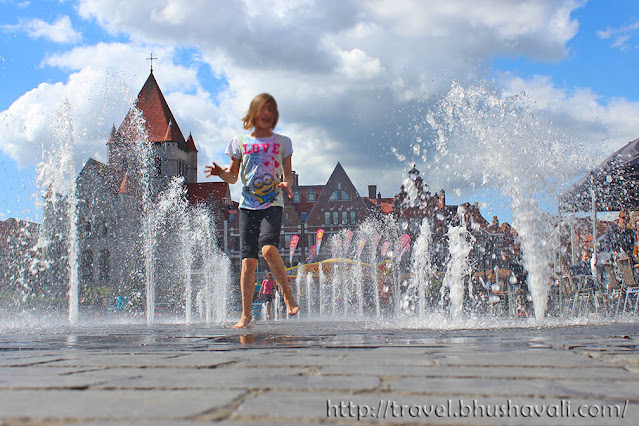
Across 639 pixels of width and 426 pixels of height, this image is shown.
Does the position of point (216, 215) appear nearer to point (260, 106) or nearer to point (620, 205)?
point (620, 205)

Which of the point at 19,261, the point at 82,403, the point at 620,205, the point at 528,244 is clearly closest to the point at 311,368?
the point at 82,403

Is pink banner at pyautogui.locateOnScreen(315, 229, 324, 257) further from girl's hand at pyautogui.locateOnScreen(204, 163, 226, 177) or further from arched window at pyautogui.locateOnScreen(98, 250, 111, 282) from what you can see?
girl's hand at pyautogui.locateOnScreen(204, 163, 226, 177)

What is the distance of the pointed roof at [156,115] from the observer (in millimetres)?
76312

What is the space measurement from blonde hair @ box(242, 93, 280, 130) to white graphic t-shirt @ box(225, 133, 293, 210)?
4.6 inches

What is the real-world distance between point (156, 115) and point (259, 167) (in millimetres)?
75322

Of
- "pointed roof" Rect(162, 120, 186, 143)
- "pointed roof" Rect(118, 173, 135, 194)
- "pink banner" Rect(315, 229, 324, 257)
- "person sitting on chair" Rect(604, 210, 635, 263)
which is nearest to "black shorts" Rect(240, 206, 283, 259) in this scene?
"person sitting on chair" Rect(604, 210, 635, 263)

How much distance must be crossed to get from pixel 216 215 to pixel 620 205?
62065mm

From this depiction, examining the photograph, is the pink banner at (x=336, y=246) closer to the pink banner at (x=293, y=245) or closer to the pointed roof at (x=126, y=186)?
the pink banner at (x=293, y=245)

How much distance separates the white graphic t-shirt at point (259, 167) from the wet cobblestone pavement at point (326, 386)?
232 centimetres

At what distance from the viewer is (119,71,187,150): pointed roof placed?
76312 millimetres

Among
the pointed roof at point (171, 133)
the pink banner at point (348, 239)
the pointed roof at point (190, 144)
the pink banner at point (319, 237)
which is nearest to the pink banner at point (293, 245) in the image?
the pink banner at point (319, 237)

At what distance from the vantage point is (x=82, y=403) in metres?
1.54

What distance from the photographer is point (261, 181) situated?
523 cm

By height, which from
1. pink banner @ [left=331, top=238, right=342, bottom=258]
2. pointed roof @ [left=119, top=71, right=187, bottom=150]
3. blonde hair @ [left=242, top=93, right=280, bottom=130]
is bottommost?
blonde hair @ [left=242, top=93, right=280, bottom=130]
